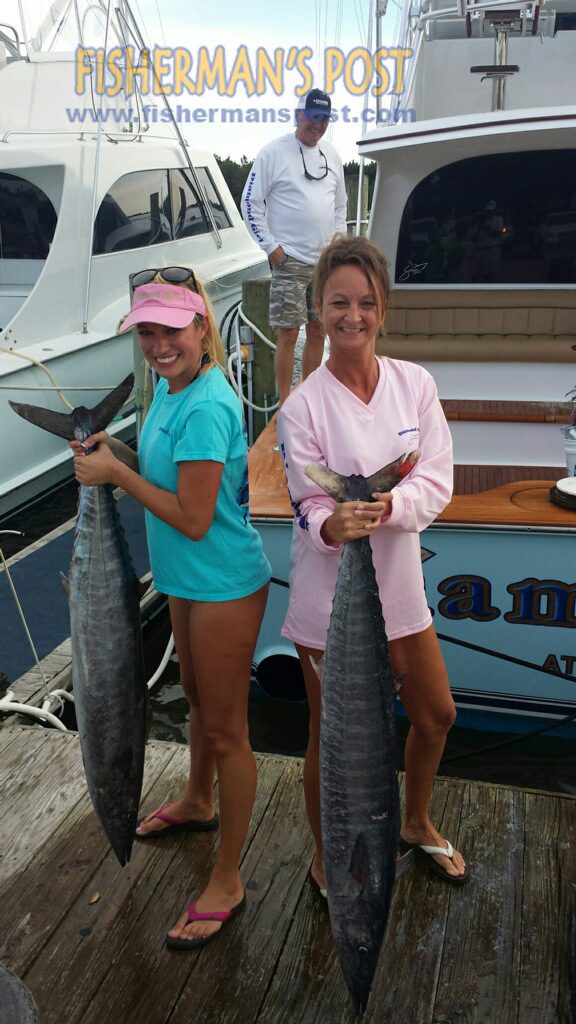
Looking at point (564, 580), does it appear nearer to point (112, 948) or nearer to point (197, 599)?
point (197, 599)

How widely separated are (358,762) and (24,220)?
7.74 m

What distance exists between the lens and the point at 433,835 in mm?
2459

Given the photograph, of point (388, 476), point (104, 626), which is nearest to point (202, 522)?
point (104, 626)

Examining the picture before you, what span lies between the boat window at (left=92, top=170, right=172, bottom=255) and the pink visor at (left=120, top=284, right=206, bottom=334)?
6.32 m

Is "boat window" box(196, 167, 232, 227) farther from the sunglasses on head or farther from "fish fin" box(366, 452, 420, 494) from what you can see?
"fish fin" box(366, 452, 420, 494)

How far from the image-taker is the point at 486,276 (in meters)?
5.26

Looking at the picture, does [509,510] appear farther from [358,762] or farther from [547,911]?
[358,762]

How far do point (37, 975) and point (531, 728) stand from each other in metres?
2.60

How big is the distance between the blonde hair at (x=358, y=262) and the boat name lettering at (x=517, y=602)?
190cm

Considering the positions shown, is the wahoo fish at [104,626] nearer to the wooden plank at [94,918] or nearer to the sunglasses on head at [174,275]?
the sunglasses on head at [174,275]

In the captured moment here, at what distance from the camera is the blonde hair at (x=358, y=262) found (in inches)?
76.4

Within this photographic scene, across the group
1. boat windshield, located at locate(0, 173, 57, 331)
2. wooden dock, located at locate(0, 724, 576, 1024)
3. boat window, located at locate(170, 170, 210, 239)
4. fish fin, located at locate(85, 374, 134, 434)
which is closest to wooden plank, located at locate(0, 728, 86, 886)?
wooden dock, located at locate(0, 724, 576, 1024)

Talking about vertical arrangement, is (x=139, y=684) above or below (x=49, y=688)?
above

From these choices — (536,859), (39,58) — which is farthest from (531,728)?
(39,58)
